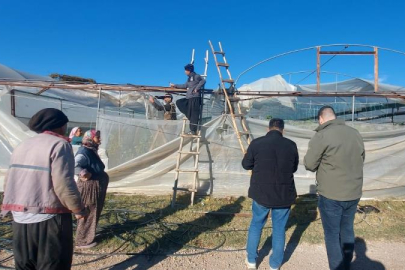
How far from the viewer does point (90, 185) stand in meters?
3.85

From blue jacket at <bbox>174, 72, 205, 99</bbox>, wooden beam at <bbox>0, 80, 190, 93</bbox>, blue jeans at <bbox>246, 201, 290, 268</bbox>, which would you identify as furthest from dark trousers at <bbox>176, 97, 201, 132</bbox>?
blue jeans at <bbox>246, 201, 290, 268</bbox>

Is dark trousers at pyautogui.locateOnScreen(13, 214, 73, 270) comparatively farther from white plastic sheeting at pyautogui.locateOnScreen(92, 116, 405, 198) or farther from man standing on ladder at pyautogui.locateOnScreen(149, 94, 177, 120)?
man standing on ladder at pyautogui.locateOnScreen(149, 94, 177, 120)

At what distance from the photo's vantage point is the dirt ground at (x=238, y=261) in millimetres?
3614

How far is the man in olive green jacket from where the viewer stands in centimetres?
295

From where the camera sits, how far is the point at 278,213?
3289 mm

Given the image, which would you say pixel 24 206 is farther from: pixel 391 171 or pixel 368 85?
pixel 368 85

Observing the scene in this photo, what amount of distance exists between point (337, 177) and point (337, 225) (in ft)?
1.52

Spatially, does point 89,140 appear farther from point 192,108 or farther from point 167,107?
point 167,107

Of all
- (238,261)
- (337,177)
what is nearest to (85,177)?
(238,261)

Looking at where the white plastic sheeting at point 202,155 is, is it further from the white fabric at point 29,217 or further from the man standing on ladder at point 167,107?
the white fabric at point 29,217

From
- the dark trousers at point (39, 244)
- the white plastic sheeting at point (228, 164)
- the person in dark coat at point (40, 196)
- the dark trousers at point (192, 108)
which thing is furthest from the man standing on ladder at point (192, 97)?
the dark trousers at point (39, 244)

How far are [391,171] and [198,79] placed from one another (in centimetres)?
449

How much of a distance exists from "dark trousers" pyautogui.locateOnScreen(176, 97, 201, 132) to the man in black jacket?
3.01 m

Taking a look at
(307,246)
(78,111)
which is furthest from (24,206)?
(78,111)
